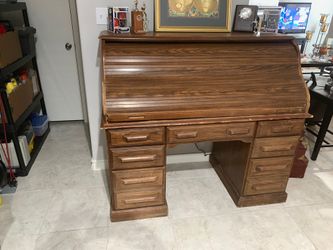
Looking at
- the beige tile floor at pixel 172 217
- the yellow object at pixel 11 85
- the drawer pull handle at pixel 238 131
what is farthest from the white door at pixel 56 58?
the drawer pull handle at pixel 238 131

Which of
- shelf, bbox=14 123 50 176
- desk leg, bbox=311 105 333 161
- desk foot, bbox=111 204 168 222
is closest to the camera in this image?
desk foot, bbox=111 204 168 222

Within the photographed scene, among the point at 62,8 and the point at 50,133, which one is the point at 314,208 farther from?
the point at 62,8

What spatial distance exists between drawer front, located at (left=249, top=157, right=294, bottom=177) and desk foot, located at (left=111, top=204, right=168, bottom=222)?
27.2 inches

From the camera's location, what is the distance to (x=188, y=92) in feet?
5.20

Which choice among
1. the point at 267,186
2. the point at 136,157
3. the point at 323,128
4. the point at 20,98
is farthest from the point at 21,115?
the point at 323,128

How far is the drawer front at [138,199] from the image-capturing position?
5.75ft

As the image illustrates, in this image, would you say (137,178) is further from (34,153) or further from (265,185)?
(34,153)

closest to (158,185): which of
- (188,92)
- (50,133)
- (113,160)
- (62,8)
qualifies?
(113,160)

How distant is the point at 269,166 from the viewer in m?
1.87

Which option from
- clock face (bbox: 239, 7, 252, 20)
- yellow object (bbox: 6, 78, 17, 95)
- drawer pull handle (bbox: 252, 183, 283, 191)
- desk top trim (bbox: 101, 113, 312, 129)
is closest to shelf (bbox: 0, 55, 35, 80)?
yellow object (bbox: 6, 78, 17, 95)

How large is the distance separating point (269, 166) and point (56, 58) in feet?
8.06

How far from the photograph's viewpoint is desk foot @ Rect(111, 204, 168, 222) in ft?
5.93

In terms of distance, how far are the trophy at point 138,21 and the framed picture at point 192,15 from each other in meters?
0.12

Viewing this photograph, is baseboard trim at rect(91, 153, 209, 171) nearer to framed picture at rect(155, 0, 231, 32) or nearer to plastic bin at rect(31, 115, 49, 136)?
plastic bin at rect(31, 115, 49, 136)
